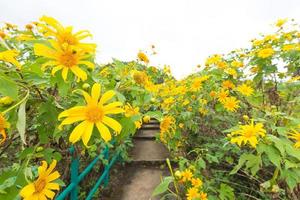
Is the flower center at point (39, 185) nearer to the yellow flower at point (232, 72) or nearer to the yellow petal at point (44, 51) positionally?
the yellow petal at point (44, 51)

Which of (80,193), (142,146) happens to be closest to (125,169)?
(142,146)

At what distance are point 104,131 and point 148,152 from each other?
3.60 m

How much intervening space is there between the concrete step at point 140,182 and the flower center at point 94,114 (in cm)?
240

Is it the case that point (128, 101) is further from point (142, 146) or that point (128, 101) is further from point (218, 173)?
point (142, 146)

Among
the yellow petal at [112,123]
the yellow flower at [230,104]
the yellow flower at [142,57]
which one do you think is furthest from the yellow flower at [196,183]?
the yellow petal at [112,123]

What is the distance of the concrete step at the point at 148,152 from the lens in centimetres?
405

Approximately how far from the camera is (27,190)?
2.65 feet

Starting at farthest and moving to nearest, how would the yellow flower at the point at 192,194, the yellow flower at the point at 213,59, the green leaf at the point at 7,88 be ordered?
1. the yellow flower at the point at 213,59
2. the yellow flower at the point at 192,194
3. the green leaf at the point at 7,88

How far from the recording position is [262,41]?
261 cm

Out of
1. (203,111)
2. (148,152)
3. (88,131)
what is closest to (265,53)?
(203,111)

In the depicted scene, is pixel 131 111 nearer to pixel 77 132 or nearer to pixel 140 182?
pixel 77 132

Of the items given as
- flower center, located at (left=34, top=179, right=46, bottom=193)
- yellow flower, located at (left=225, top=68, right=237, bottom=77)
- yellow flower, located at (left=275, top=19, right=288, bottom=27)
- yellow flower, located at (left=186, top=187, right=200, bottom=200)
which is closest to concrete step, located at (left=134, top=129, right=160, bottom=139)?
yellow flower, located at (left=225, top=68, right=237, bottom=77)

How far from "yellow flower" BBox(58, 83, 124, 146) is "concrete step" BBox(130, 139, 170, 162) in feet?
10.5

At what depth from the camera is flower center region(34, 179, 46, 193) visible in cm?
90
